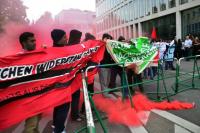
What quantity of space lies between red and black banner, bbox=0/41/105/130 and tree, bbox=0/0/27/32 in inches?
396

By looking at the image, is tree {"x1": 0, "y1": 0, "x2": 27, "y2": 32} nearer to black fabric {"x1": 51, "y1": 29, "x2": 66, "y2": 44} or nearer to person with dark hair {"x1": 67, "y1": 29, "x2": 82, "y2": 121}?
person with dark hair {"x1": 67, "y1": 29, "x2": 82, "y2": 121}

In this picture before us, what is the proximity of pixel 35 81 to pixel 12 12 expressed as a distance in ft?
37.7

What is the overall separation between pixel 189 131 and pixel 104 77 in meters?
3.22

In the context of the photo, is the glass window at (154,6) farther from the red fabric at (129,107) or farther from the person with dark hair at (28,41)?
the person with dark hair at (28,41)

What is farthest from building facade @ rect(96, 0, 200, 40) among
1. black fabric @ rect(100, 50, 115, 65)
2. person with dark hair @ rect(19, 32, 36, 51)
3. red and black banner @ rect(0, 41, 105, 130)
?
red and black banner @ rect(0, 41, 105, 130)

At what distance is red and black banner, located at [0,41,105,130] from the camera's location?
168 inches

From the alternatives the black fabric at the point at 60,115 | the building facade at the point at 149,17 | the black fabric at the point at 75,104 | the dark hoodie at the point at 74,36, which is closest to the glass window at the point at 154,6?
the building facade at the point at 149,17

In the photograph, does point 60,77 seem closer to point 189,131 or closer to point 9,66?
point 9,66

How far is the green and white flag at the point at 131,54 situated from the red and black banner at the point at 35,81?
2503 mm

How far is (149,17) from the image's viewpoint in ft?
137

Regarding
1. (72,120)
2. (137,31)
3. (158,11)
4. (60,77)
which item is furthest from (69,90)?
(137,31)

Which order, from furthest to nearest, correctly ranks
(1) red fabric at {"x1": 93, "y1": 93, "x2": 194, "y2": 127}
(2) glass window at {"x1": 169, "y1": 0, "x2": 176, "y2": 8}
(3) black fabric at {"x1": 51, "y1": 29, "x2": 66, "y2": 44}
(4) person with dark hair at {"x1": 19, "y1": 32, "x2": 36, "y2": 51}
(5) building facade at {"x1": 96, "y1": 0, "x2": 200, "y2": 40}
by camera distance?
(2) glass window at {"x1": 169, "y1": 0, "x2": 176, "y2": 8}
(5) building facade at {"x1": 96, "y1": 0, "x2": 200, "y2": 40}
(1) red fabric at {"x1": 93, "y1": 93, "x2": 194, "y2": 127}
(3) black fabric at {"x1": 51, "y1": 29, "x2": 66, "y2": 44}
(4) person with dark hair at {"x1": 19, "y1": 32, "x2": 36, "y2": 51}

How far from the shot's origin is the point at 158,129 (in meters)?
5.56

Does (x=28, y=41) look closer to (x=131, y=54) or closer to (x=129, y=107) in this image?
(x=129, y=107)
